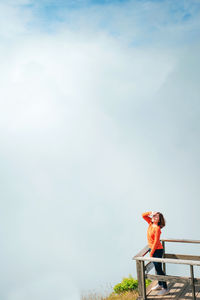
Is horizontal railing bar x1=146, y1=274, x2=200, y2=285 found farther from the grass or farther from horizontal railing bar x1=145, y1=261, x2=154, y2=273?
the grass

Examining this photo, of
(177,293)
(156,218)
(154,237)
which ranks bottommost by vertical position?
(177,293)

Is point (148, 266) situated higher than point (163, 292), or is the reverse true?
point (148, 266)

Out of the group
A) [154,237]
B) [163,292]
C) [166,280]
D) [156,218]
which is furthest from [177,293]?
[156,218]

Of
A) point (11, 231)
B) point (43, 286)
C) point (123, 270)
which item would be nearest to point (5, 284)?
point (43, 286)

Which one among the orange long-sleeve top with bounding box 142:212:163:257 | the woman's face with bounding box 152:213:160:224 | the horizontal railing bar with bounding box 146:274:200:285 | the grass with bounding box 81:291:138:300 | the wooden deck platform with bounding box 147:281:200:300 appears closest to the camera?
the horizontal railing bar with bounding box 146:274:200:285

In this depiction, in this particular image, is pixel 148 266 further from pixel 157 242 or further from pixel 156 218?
pixel 156 218

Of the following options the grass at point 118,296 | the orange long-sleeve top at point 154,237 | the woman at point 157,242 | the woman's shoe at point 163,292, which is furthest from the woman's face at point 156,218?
the grass at point 118,296

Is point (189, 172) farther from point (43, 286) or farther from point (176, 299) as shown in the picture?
point (176, 299)

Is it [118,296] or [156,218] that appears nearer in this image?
[156,218]

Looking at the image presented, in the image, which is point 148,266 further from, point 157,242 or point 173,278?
point 173,278

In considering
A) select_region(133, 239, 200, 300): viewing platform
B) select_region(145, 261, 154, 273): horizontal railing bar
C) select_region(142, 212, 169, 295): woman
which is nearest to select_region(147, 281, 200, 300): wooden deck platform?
select_region(133, 239, 200, 300): viewing platform

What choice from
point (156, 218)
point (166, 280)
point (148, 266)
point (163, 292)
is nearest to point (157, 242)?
point (156, 218)

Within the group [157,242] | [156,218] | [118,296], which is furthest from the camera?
[118,296]

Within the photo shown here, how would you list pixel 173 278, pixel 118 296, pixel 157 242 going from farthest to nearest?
pixel 118 296
pixel 157 242
pixel 173 278
